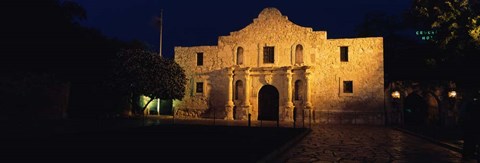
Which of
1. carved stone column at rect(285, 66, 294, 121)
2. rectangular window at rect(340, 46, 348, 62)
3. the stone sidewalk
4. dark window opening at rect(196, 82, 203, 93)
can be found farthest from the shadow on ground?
dark window opening at rect(196, 82, 203, 93)

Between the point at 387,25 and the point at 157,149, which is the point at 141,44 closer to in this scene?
the point at 387,25

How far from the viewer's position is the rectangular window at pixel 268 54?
27.0 meters

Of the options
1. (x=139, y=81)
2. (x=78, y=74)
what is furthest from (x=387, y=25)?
(x=78, y=74)

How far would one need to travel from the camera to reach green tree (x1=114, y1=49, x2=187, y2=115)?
76.5 feet

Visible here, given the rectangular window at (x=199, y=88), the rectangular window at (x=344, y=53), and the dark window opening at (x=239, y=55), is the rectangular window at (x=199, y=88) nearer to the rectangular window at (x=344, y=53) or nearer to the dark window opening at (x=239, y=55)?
the dark window opening at (x=239, y=55)

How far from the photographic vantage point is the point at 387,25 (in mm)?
36438

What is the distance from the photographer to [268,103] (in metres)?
27.0

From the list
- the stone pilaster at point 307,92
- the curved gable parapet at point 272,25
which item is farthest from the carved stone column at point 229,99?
the stone pilaster at point 307,92

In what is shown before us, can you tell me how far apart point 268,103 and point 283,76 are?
2.38 metres

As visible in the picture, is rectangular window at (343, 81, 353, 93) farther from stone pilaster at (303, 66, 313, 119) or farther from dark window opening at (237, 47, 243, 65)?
dark window opening at (237, 47, 243, 65)

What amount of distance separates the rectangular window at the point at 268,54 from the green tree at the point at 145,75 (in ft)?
22.1

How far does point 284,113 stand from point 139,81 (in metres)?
10.2

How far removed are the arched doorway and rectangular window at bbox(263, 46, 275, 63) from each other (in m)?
1.94

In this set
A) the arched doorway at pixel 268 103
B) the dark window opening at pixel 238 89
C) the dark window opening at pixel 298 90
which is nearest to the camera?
the dark window opening at pixel 298 90
